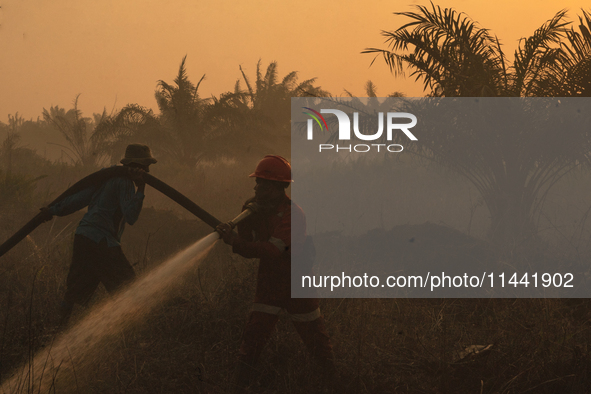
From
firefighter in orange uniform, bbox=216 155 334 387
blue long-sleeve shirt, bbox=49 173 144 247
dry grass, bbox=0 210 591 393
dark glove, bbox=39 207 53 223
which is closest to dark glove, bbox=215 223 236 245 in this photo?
firefighter in orange uniform, bbox=216 155 334 387

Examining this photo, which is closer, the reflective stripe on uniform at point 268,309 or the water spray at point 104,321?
the reflective stripe on uniform at point 268,309

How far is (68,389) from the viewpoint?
3051mm

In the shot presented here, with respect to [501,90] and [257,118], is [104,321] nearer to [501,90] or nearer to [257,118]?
[501,90]

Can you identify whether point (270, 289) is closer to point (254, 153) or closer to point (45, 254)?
point (45, 254)

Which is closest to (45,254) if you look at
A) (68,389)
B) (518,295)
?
(68,389)

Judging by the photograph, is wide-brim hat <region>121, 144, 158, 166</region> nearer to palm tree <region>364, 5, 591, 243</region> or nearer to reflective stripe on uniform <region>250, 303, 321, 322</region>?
reflective stripe on uniform <region>250, 303, 321, 322</region>

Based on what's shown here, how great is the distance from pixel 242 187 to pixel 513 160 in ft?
35.1

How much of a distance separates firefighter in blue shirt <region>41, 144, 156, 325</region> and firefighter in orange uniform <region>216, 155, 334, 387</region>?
132 cm

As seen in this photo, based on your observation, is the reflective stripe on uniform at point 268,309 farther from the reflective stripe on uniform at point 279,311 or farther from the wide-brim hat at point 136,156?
the wide-brim hat at point 136,156

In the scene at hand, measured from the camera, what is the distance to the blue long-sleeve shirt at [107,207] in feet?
12.3

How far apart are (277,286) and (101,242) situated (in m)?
1.77

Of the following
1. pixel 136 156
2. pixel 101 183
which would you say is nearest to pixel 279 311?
pixel 136 156

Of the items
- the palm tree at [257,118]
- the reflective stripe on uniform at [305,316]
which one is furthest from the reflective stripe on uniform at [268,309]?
the palm tree at [257,118]

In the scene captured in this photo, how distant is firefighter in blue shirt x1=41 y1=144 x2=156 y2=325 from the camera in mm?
3795
